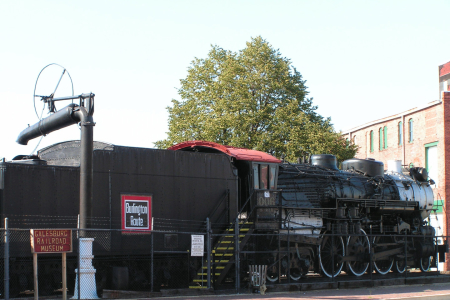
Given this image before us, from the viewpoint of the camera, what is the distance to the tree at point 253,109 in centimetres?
3206

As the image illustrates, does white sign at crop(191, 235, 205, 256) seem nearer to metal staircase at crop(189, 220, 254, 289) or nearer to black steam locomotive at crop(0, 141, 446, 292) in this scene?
metal staircase at crop(189, 220, 254, 289)

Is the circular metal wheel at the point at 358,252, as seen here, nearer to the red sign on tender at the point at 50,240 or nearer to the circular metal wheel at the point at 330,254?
the circular metal wheel at the point at 330,254

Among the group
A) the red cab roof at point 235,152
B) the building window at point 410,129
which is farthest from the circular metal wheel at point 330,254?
the building window at point 410,129

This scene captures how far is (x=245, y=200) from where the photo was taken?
1708 cm

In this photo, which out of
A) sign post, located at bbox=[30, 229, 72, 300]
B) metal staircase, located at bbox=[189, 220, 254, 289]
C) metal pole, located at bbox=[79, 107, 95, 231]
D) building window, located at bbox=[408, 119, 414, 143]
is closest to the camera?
sign post, located at bbox=[30, 229, 72, 300]

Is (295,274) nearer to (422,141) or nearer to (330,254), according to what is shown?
(330,254)

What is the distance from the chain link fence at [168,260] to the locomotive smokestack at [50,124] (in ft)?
8.38

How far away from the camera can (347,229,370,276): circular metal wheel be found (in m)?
19.1

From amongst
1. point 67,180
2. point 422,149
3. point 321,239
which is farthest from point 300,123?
point 67,180

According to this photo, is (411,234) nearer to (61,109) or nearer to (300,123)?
(300,123)

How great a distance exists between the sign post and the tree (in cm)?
2104

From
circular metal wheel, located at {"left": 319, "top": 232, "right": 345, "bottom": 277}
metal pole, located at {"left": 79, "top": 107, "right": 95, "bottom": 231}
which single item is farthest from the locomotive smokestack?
circular metal wheel, located at {"left": 319, "top": 232, "right": 345, "bottom": 277}

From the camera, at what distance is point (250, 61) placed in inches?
1371

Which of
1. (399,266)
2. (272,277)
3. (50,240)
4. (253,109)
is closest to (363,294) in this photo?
(272,277)
